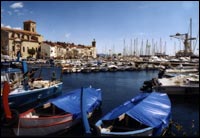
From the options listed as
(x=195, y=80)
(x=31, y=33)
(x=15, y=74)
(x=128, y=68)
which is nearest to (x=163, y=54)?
(x=128, y=68)

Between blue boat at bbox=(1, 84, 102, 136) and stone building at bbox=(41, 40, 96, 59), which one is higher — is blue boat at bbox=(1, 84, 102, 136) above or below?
below

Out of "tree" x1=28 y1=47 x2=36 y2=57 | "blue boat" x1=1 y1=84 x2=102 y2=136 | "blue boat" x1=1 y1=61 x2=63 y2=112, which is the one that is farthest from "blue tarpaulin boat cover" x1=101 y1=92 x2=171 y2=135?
"tree" x1=28 y1=47 x2=36 y2=57

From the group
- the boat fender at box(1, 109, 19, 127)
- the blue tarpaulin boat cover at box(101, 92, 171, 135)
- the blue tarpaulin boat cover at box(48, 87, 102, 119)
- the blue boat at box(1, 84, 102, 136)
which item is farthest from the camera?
the blue tarpaulin boat cover at box(48, 87, 102, 119)

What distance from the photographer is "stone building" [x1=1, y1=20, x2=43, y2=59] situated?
101 metres

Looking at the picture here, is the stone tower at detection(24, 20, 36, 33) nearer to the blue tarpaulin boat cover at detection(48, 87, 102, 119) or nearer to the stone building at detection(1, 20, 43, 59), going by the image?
the stone building at detection(1, 20, 43, 59)

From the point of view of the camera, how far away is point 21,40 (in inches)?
4205

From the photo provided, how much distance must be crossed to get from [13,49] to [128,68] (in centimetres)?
5453

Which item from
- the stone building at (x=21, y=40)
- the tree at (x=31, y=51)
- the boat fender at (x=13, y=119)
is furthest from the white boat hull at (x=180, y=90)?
the tree at (x=31, y=51)

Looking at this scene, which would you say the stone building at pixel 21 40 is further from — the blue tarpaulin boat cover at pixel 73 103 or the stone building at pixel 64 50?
the blue tarpaulin boat cover at pixel 73 103

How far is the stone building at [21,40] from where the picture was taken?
100912mm

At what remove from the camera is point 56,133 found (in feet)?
50.8

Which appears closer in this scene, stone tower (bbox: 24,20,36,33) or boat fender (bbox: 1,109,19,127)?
boat fender (bbox: 1,109,19,127)

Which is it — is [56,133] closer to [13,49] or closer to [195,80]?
[195,80]

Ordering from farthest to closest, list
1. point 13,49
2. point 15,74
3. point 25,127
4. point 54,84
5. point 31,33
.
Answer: point 31,33 → point 13,49 → point 54,84 → point 15,74 → point 25,127
